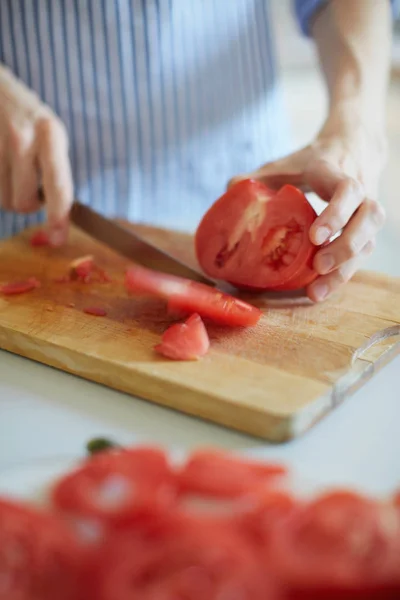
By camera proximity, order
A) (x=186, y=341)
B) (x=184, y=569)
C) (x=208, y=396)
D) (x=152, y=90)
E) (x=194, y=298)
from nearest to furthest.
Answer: (x=184, y=569)
(x=208, y=396)
(x=186, y=341)
(x=194, y=298)
(x=152, y=90)

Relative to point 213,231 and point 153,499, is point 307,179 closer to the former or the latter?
point 213,231

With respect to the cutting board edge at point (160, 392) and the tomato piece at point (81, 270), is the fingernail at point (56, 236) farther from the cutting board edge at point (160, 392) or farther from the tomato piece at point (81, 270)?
the cutting board edge at point (160, 392)

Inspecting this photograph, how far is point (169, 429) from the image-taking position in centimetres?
115

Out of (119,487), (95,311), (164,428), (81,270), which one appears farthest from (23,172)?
(119,487)

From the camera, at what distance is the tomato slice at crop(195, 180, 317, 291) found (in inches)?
57.9

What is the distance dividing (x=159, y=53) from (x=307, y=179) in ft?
2.18

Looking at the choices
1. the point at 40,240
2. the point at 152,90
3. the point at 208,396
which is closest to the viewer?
the point at 208,396

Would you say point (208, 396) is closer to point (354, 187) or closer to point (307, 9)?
point (354, 187)

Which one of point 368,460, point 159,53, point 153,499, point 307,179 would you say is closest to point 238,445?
point 368,460

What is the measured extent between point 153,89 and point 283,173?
0.58m

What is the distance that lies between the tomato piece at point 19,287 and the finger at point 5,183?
0.30 meters

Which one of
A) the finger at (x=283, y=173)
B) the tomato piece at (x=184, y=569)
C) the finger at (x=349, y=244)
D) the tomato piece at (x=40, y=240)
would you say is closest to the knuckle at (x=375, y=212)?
the finger at (x=349, y=244)

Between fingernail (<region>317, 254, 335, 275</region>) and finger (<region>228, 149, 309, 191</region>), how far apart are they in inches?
10.5

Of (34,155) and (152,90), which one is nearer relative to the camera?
(34,155)
